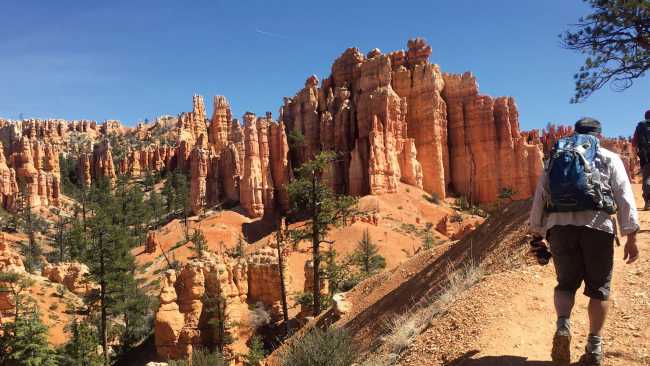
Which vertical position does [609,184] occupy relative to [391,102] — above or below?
below

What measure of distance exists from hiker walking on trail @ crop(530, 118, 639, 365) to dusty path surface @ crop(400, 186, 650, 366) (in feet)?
1.50

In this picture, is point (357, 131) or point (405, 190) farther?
point (357, 131)

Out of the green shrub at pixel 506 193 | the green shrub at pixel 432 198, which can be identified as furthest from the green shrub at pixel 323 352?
the green shrub at pixel 432 198

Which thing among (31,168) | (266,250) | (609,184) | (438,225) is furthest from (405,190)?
(31,168)

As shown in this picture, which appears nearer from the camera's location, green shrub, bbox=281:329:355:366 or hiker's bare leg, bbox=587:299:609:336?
hiker's bare leg, bbox=587:299:609:336

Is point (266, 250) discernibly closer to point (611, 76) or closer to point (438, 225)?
point (611, 76)

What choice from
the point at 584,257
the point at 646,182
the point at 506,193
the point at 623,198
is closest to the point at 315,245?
the point at 506,193

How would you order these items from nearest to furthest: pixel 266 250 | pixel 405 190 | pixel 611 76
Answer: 1. pixel 611 76
2. pixel 266 250
3. pixel 405 190

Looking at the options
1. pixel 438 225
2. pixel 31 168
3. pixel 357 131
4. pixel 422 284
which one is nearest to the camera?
pixel 422 284

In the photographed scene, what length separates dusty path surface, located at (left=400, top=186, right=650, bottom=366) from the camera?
498 cm

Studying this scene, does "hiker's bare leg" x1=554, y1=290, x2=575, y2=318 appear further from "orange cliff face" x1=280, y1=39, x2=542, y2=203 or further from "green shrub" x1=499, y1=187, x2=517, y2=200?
"orange cliff face" x1=280, y1=39, x2=542, y2=203

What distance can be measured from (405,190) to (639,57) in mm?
42624

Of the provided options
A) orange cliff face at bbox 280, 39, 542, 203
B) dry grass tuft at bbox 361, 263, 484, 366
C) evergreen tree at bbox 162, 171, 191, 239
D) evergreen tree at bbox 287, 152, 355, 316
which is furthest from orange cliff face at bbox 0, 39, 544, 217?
dry grass tuft at bbox 361, 263, 484, 366

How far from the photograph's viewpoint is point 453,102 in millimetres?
59125
